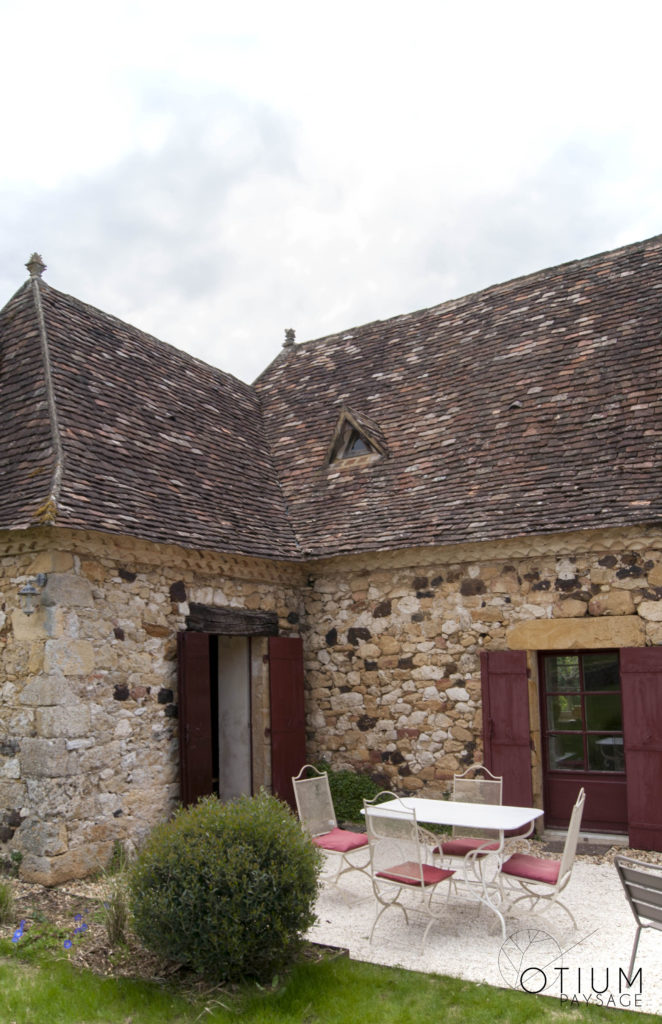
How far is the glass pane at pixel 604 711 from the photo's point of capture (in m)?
8.30

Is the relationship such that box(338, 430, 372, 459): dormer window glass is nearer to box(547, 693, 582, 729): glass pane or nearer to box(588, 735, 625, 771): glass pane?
box(547, 693, 582, 729): glass pane

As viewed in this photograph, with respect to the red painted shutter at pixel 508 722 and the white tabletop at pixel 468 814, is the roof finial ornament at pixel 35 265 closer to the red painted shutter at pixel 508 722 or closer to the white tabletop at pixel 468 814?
the red painted shutter at pixel 508 722

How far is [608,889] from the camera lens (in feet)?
22.1

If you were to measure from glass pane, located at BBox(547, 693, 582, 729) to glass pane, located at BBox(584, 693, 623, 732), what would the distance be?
11cm

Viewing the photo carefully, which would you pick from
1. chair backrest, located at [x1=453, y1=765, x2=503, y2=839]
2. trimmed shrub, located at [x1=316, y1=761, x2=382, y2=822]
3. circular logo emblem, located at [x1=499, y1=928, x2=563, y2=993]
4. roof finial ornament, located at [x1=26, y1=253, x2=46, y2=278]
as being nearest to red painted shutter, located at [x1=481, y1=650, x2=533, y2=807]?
chair backrest, located at [x1=453, y1=765, x2=503, y2=839]

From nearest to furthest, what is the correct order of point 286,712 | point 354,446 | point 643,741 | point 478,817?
point 478,817
point 643,741
point 286,712
point 354,446

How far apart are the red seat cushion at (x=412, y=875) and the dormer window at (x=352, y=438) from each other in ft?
20.0

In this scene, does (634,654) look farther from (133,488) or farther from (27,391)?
(27,391)

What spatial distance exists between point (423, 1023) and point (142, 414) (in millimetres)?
7158

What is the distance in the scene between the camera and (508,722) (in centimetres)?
847

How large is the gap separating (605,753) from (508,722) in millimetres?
1013

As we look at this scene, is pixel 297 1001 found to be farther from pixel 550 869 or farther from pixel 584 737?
pixel 584 737

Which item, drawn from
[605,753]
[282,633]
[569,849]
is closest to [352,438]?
[282,633]

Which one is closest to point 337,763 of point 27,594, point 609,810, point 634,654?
point 609,810
